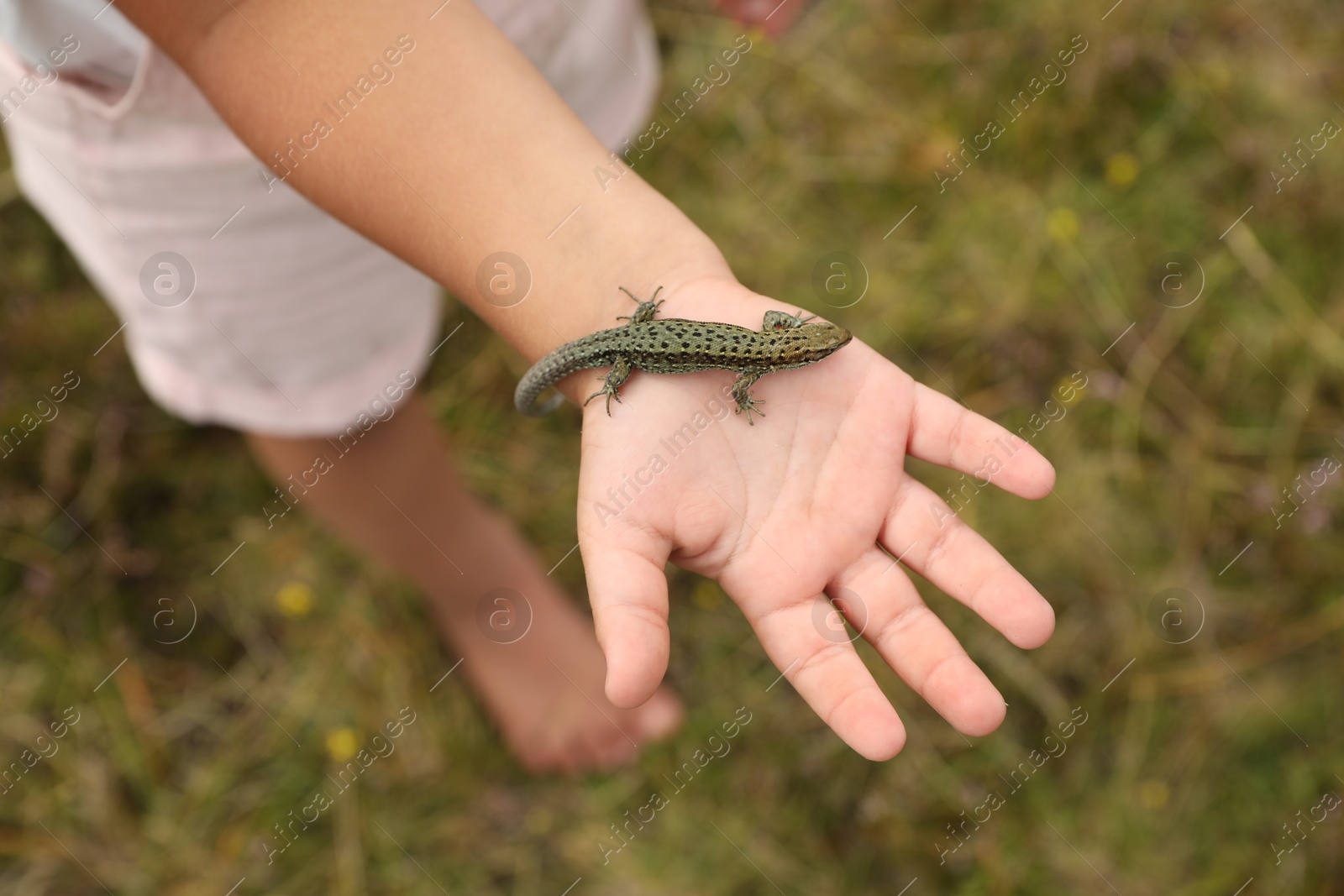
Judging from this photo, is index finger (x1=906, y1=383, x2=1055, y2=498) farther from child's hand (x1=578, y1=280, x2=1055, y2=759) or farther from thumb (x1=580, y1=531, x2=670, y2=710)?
thumb (x1=580, y1=531, x2=670, y2=710)

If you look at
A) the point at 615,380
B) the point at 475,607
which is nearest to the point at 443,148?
the point at 615,380

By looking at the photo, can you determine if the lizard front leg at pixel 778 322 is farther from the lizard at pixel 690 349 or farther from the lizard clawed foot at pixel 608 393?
the lizard clawed foot at pixel 608 393

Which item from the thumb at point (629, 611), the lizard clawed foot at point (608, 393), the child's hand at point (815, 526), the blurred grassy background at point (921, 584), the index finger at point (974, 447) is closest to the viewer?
the thumb at point (629, 611)

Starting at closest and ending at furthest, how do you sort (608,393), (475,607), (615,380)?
(608,393) → (615,380) → (475,607)

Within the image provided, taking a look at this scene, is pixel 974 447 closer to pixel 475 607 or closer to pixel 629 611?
pixel 629 611

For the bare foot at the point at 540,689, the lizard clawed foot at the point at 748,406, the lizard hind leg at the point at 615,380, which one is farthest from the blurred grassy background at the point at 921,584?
the lizard hind leg at the point at 615,380

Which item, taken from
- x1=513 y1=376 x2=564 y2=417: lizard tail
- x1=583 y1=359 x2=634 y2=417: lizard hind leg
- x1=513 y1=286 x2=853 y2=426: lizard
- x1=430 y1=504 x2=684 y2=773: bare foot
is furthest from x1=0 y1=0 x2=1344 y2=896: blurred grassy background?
x1=583 y1=359 x2=634 y2=417: lizard hind leg

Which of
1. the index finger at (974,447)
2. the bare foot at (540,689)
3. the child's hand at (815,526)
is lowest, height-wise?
the bare foot at (540,689)

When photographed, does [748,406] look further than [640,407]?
Yes
